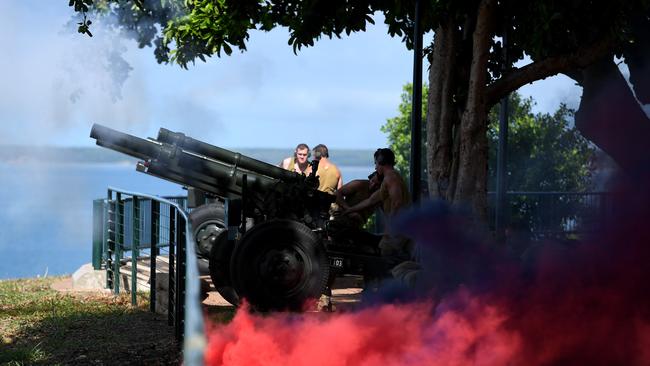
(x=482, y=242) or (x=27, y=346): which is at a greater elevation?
(x=482, y=242)

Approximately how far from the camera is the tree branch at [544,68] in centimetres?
1204

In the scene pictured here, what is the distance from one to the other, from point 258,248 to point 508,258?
3640 mm

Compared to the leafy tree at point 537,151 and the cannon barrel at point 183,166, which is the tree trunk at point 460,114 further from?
the leafy tree at point 537,151

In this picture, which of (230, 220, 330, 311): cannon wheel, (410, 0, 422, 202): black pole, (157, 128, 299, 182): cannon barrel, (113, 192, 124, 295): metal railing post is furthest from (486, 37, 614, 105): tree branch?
(113, 192, 124, 295): metal railing post

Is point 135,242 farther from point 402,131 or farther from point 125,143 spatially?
point 402,131

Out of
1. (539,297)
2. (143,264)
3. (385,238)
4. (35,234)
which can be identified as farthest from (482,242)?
(35,234)

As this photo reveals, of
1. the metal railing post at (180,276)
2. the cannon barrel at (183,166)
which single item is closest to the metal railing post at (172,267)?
the metal railing post at (180,276)

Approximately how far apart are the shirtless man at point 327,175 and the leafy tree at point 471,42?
1087 millimetres

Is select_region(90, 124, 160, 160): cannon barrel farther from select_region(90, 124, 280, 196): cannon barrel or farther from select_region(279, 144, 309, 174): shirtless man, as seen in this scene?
select_region(279, 144, 309, 174): shirtless man

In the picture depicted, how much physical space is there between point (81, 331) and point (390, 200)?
3.32m

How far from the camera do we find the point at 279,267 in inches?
420

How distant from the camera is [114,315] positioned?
438 inches

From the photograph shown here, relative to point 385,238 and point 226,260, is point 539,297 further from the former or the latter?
point 226,260

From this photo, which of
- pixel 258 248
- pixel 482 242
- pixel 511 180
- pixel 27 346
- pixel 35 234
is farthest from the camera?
pixel 35 234
